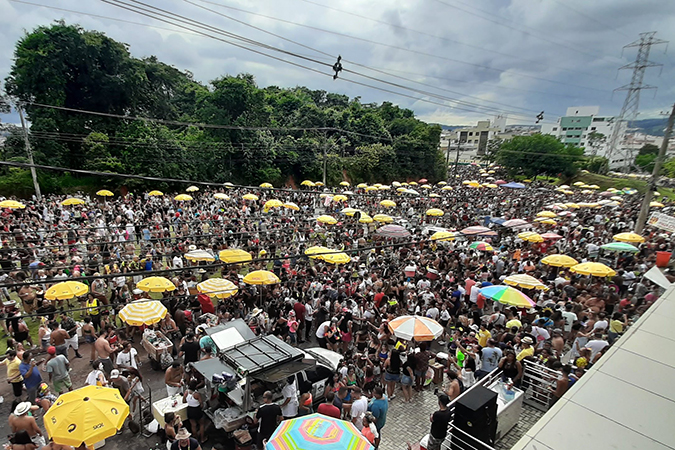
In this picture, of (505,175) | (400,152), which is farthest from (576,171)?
(400,152)

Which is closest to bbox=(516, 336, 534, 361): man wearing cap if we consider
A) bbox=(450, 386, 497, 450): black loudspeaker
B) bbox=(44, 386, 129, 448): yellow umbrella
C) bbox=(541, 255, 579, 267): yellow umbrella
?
bbox=(450, 386, 497, 450): black loudspeaker

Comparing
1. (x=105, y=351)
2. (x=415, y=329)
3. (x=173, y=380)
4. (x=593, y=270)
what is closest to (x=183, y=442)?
(x=173, y=380)

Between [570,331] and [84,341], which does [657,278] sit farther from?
[84,341]

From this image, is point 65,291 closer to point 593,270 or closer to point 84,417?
point 84,417

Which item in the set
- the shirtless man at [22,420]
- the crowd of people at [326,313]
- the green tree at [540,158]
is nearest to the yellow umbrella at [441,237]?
the crowd of people at [326,313]

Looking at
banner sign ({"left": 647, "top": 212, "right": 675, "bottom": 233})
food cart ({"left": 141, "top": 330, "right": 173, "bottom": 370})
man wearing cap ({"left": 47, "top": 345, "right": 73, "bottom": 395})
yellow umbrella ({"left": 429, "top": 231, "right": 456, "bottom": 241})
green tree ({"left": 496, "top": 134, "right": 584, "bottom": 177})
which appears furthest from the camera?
green tree ({"left": 496, "top": 134, "right": 584, "bottom": 177})

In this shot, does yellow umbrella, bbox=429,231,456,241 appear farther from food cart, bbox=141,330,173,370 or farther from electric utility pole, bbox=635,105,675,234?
electric utility pole, bbox=635,105,675,234
